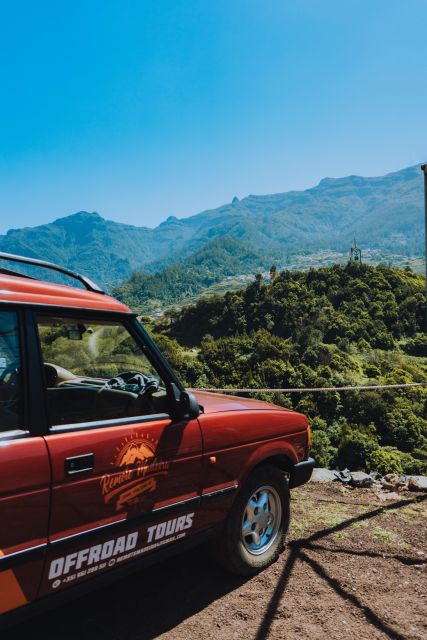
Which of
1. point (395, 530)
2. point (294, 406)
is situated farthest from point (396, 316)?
point (395, 530)

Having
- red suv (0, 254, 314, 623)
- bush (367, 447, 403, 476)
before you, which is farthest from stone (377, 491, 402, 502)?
bush (367, 447, 403, 476)

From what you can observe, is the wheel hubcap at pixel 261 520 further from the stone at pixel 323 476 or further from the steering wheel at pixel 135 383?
the stone at pixel 323 476

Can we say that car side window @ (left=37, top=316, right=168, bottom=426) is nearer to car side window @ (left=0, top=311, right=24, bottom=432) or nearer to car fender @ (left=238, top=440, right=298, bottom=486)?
car side window @ (left=0, top=311, right=24, bottom=432)

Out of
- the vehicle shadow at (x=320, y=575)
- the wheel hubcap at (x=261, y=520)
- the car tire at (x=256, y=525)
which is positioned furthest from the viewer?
the wheel hubcap at (x=261, y=520)

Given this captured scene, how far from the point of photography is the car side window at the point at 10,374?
7.79 feet

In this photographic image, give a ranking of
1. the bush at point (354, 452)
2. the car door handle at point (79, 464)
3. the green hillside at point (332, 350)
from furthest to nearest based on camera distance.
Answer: the green hillside at point (332, 350), the bush at point (354, 452), the car door handle at point (79, 464)

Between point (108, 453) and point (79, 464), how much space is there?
19 cm

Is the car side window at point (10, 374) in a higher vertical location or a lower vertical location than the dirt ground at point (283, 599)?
higher

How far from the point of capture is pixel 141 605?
131 inches

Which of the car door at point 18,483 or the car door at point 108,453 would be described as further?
the car door at point 108,453

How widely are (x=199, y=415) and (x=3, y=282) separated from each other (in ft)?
5.00

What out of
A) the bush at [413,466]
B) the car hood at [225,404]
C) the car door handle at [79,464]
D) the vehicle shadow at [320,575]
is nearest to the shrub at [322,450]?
the bush at [413,466]

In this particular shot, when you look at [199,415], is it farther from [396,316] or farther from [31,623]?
[396,316]

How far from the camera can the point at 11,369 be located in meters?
2.46
